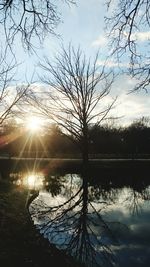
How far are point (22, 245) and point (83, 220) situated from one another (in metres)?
4.51

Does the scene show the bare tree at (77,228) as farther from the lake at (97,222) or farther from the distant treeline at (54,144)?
the distant treeline at (54,144)

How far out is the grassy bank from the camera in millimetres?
6816

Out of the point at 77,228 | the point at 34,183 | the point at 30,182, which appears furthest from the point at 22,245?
the point at 30,182

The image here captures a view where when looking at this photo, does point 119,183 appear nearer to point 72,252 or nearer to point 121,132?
point 72,252

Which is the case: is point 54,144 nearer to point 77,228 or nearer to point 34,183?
point 34,183

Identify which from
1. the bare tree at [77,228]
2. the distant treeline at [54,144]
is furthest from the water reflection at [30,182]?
the distant treeline at [54,144]

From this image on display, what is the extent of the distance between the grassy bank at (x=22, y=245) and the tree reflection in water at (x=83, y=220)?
0.53 meters

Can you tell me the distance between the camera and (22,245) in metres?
7.91

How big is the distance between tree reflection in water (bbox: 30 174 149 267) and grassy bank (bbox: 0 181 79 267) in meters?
0.53

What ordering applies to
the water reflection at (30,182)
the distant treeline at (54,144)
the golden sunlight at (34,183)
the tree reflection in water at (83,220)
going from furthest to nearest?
the distant treeline at (54,144) → the golden sunlight at (34,183) → the water reflection at (30,182) → the tree reflection in water at (83,220)

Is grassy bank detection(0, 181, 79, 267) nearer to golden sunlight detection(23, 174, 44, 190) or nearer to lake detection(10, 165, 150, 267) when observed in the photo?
lake detection(10, 165, 150, 267)

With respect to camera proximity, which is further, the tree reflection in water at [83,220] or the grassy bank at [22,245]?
the tree reflection in water at [83,220]

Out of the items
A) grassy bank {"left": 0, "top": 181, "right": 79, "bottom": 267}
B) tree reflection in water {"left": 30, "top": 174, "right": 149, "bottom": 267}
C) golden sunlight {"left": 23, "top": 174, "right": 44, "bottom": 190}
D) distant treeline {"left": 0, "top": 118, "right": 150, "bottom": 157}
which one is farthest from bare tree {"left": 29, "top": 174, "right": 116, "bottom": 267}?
distant treeline {"left": 0, "top": 118, "right": 150, "bottom": 157}

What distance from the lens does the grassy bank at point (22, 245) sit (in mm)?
6816
